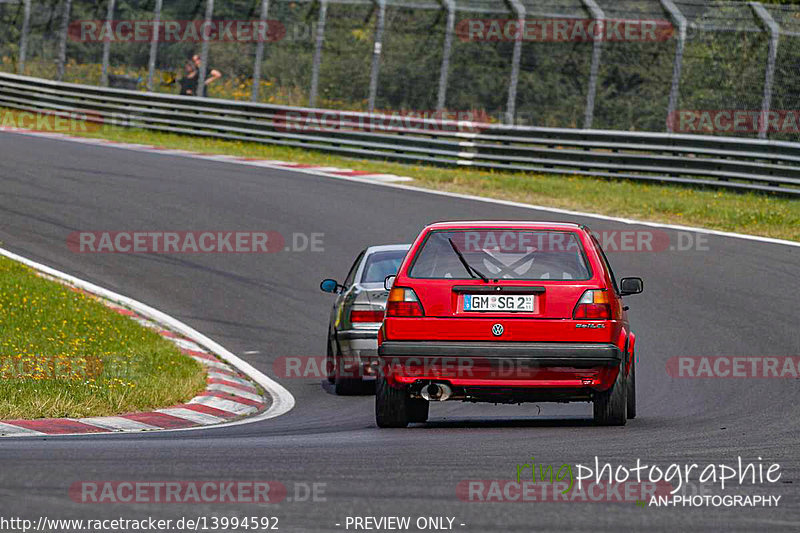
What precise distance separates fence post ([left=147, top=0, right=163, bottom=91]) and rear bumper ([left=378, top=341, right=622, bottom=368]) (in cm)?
2235

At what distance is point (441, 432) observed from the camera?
8.38 meters

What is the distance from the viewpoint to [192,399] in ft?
34.7

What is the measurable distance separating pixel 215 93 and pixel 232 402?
63.4 feet

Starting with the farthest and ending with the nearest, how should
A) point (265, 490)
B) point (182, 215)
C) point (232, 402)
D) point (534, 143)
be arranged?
point (534, 143) < point (182, 215) < point (232, 402) < point (265, 490)

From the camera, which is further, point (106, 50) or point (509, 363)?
point (106, 50)

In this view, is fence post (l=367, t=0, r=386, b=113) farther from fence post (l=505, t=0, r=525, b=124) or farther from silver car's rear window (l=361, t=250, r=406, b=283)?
silver car's rear window (l=361, t=250, r=406, b=283)

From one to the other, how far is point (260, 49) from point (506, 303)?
796 inches

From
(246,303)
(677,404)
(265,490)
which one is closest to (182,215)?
(246,303)

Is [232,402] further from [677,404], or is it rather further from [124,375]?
[677,404]

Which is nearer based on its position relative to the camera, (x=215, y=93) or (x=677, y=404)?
(x=677, y=404)

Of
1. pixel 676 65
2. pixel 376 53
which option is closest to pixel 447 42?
pixel 376 53

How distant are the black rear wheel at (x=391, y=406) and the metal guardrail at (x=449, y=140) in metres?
14.0

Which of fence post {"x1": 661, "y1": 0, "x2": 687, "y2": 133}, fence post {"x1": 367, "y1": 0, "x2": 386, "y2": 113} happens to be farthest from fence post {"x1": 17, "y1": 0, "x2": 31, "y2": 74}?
fence post {"x1": 661, "y1": 0, "x2": 687, "y2": 133}

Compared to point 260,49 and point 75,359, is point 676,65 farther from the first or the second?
point 75,359
